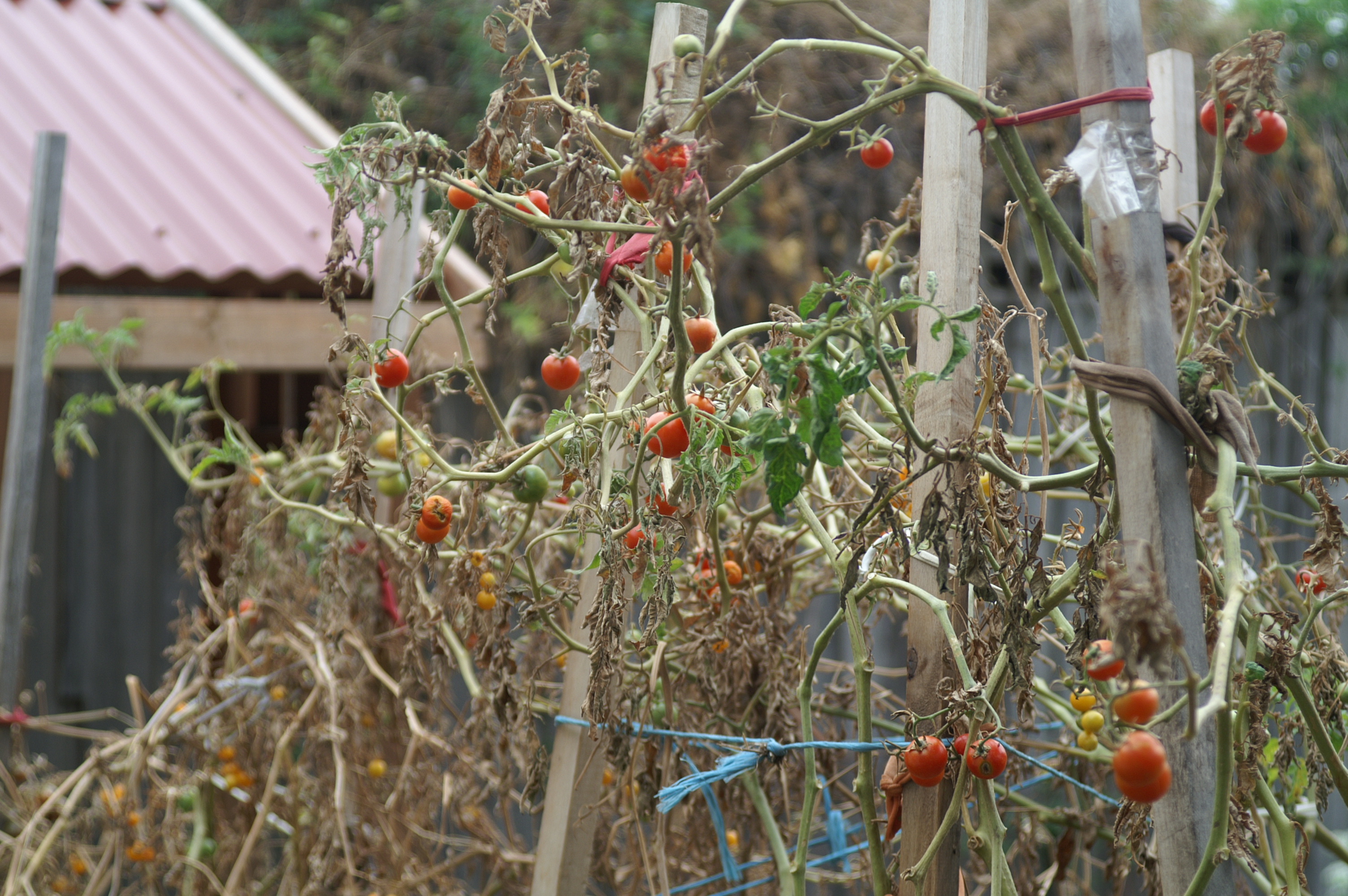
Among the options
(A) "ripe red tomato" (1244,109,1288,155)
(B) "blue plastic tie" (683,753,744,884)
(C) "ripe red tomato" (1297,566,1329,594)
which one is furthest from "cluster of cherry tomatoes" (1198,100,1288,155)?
(B) "blue plastic tie" (683,753,744,884)

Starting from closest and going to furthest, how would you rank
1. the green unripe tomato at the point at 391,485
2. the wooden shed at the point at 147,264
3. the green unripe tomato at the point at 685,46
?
the green unripe tomato at the point at 685,46, the green unripe tomato at the point at 391,485, the wooden shed at the point at 147,264

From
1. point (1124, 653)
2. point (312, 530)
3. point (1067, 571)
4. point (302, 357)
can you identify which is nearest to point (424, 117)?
point (302, 357)

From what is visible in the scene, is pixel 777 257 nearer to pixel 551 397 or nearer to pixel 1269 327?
pixel 551 397

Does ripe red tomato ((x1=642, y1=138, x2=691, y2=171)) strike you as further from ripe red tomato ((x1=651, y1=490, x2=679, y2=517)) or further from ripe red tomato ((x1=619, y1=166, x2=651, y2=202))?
ripe red tomato ((x1=651, y1=490, x2=679, y2=517))

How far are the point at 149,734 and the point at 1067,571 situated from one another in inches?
65.6

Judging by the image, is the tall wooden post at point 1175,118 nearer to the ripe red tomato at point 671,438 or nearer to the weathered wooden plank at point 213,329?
the ripe red tomato at point 671,438

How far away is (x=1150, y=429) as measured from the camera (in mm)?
880

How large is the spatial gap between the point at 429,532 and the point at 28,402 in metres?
1.25

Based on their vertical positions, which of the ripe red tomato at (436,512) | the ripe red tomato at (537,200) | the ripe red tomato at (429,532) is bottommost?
the ripe red tomato at (429,532)

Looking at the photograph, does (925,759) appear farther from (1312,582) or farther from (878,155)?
(878,155)

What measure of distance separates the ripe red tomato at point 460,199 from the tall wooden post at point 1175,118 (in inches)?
44.6

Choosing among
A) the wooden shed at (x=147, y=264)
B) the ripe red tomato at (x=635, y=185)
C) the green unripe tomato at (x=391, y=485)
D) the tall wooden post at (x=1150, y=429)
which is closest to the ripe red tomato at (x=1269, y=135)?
the tall wooden post at (x=1150, y=429)

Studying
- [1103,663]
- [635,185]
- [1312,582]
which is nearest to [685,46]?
[635,185]

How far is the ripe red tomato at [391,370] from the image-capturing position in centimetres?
120
